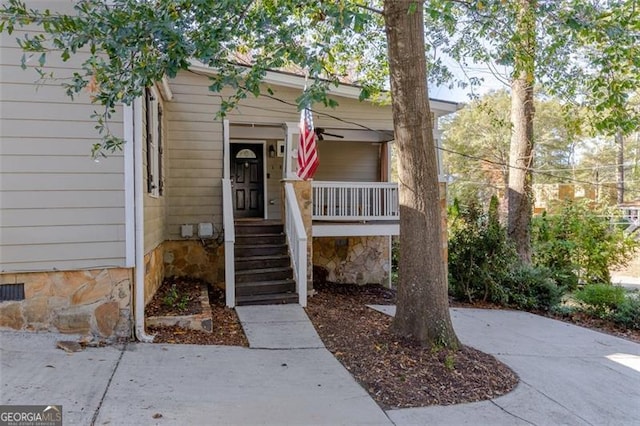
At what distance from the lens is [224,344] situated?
196 inches

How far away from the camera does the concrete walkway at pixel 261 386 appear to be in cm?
324

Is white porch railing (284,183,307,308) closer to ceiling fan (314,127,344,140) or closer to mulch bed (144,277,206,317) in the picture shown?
mulch bed (144,277,206,317)

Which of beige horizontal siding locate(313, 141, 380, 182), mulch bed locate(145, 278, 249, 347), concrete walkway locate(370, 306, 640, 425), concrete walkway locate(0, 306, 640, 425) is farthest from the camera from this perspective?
beige horizontal siding locate(313, 141, 380, 182)

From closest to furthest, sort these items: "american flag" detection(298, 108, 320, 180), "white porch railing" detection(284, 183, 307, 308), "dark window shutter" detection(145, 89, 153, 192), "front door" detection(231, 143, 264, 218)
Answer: "dark window shutter" detection(145, 89, 153, 192), "white porch railing" detection(284, 183, 307, 308), "american flag" detection(298, 108, 320, 180), "front door" detection(231, 143, 264, 218)

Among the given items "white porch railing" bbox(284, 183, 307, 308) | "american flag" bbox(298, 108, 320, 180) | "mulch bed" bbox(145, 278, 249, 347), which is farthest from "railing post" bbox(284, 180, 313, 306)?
"mulch bed" bbox(145, 278, 249, 347)

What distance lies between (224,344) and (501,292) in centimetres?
575

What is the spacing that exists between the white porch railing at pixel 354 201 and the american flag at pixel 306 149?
638 millimetres

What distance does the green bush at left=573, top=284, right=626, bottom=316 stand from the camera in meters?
8.06

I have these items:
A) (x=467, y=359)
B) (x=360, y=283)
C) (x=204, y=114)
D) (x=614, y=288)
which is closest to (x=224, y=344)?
(x=467, y=359)

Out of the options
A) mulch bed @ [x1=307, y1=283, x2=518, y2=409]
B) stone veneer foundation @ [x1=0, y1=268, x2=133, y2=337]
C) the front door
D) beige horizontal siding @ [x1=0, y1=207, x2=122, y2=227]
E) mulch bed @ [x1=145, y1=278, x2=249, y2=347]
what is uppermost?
the front door

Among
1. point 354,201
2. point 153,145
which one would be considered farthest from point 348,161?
point 153,145

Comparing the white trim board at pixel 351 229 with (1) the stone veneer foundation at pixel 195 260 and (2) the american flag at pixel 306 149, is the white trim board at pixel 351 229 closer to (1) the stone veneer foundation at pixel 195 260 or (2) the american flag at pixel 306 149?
(2) the american flag at pixel 306 149

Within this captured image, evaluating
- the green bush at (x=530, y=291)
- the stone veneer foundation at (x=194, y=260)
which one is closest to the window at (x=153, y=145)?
the stone veneer foundation at (x=194, y=260)

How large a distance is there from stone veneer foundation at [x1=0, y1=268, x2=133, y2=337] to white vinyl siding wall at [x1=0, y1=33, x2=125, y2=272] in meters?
0.12
